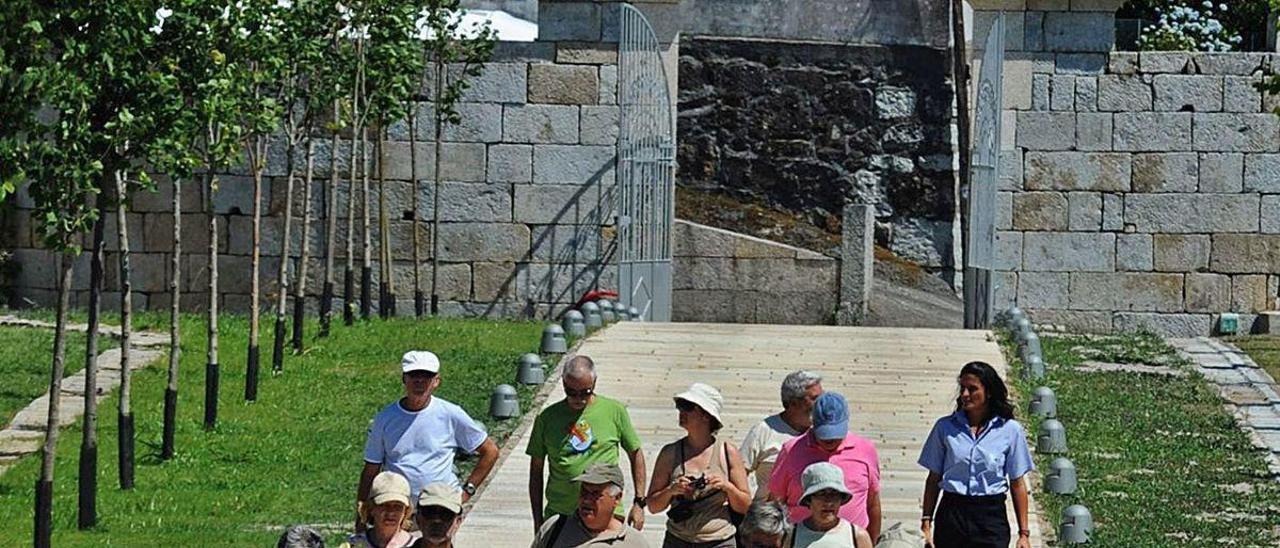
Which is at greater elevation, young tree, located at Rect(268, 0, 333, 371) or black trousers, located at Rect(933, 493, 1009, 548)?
young tree, located at Rect(268, 0, 333, 371)

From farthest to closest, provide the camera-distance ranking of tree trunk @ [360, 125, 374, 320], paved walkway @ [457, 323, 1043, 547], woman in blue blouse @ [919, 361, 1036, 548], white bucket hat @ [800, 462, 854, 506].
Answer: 1. tree trunk @ [360, 125, 374, 320]
2. paved walkway @ [457, 323, 1043, 547]
3. woman in blue blouse @ [919, 361, 1036, 548]
4. white bucket hat @ [800, 462, 854, 506]

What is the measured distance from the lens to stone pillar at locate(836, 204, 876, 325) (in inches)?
941

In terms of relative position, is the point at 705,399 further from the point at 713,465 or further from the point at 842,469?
the point at 842,469

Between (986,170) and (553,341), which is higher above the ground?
(986,170)

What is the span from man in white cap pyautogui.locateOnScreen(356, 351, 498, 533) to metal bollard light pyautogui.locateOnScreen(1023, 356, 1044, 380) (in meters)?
7.56

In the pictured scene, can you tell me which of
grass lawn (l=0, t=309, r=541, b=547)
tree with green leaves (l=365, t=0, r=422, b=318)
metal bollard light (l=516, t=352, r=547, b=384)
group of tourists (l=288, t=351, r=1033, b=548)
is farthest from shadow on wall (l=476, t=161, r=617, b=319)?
group of tourists (l=288, t=351, r=1033, b=548)

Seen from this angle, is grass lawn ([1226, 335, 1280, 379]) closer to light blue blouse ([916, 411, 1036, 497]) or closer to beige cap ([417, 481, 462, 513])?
light blue blouse ([916, 411, 1036, 497])

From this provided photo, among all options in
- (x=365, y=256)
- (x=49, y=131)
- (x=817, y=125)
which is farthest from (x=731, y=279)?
(x=49, y=131)

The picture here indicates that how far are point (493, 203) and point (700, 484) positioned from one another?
12617 mm

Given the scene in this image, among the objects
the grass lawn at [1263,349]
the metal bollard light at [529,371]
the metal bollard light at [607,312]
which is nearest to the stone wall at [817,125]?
the grass lawn at [1263,349]

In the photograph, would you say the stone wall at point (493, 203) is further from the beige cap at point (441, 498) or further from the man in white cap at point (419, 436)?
the beige cap at point (441, 498)

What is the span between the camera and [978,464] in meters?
8.75

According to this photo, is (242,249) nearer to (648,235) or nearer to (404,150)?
(404,150)

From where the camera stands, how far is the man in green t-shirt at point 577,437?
920 cm
